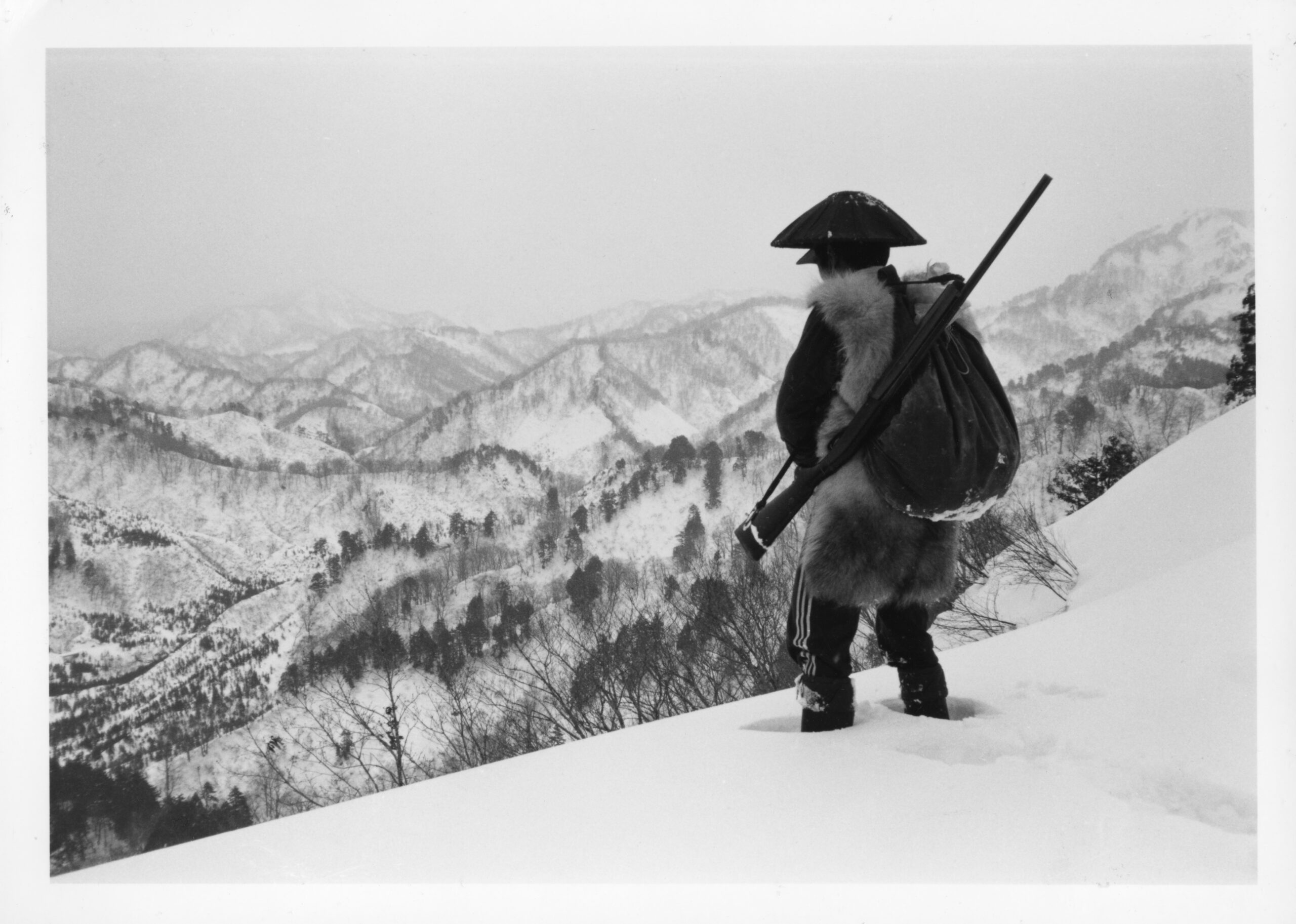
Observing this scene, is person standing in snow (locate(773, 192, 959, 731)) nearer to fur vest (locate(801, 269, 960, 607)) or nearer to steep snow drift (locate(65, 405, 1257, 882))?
fur vest (locate(801, 269, 960, 607))

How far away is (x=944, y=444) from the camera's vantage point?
2.64 m

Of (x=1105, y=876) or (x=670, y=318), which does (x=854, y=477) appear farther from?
(x=670, y=318)

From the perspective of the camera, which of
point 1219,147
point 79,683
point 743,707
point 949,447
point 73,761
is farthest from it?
point 73,761

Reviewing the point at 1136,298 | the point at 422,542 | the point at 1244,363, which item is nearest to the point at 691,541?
the point at 422,542

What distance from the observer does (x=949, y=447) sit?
2643 millimetres

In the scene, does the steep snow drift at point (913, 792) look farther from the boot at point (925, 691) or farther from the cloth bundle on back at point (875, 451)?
the cloth bundle on back at point (875, 451)

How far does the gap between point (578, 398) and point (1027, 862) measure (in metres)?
3.59

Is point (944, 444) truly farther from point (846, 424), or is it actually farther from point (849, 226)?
point (849, 226)

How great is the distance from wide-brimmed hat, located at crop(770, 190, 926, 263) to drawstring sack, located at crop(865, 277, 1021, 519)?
16 cm

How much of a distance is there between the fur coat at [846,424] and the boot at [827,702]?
0.91 feet

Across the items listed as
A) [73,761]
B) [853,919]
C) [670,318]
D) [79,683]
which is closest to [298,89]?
[670,318]

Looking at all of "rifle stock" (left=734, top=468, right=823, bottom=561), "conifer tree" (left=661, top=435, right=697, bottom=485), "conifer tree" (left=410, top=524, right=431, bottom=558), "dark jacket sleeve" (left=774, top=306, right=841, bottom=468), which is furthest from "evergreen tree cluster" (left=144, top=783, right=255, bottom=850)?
"dark jacket sleeve" (left=774, top=306, right=841, bottom=468)

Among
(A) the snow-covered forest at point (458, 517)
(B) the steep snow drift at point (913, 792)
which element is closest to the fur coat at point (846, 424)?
(B) the steep snow drift at point (913, 792)

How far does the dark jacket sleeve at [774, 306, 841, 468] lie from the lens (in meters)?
2.79
